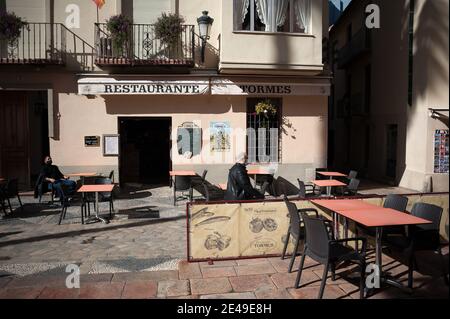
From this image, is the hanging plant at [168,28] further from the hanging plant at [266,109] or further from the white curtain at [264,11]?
the hanging plant at [266,109]

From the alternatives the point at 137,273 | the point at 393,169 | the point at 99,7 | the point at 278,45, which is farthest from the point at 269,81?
the point at 137,273

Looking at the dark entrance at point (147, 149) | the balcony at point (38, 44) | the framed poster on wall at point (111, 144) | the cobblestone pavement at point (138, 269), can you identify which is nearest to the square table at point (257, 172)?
the cobblestone pavement at point (138, 269)

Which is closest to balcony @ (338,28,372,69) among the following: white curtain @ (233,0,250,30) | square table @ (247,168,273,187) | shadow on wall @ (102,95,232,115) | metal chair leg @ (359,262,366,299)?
white curtain @ (233,0,250,30)

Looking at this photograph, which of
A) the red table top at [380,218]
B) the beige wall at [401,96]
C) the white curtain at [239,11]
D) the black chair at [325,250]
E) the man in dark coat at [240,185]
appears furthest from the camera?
the beige wall at [401,96]

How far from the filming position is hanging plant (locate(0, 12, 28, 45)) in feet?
40.3

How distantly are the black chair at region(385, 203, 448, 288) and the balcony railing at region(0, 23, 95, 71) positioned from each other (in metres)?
10.7

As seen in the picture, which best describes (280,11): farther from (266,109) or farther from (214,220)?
(214,220)

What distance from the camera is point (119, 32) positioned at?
1259cm

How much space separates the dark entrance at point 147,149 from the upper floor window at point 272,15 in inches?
201

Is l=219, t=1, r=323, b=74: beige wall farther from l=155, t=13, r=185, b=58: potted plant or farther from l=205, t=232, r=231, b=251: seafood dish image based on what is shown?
l=205, t=232, r=231, b=251: seafood dish image

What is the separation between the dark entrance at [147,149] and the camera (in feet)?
51.8

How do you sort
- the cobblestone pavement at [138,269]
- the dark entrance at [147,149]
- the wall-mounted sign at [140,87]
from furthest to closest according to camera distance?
the dark entrance at [147,149], the wall-mounted sign at [140,87], the cobblestone pavement at [138,269]

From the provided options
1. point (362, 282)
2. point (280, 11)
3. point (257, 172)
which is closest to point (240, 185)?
point (362, 282)

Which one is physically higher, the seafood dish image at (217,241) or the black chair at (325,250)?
the black chair at (325,250)
